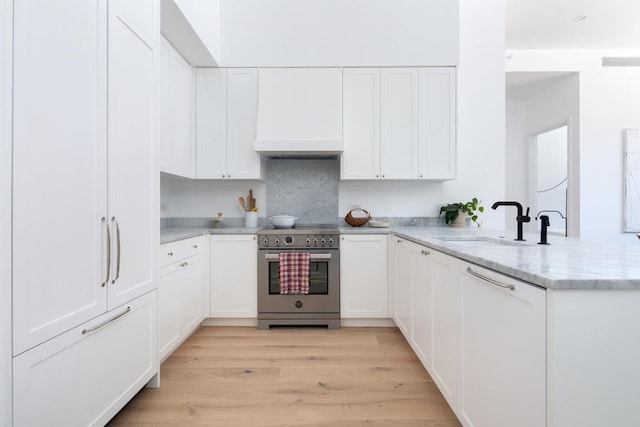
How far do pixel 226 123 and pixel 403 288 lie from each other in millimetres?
2238

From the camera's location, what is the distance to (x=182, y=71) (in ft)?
9.87

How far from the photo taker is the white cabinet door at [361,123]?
320 centimetres

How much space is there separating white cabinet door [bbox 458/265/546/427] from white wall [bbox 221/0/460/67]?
2521mm

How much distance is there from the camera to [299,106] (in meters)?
3.16

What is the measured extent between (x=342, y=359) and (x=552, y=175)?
6348 millimetres

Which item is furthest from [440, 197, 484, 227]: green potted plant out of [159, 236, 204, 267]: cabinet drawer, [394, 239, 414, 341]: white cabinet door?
[159, 236, 204, 267]: cabinet drawer

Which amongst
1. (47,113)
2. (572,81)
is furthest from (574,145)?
(47,113)

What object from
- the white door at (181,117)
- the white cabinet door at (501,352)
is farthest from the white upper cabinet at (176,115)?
the white cabinet door at (501,352)

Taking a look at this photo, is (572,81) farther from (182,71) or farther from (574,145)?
(182,71)

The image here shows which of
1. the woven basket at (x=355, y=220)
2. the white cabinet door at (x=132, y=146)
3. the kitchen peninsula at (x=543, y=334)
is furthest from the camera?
the woven basket at (x=355, y=220)

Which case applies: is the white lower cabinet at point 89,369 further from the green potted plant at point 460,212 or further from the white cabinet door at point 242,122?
the green potted plant at point 460,212

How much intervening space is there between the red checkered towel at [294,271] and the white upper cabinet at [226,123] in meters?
0.89

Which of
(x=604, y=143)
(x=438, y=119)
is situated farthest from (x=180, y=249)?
(x=604, y=143)

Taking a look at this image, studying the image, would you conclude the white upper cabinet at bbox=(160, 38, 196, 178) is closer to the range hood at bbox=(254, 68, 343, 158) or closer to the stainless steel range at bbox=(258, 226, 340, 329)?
the range hood at bbox=(254, 68, 343, 158)
